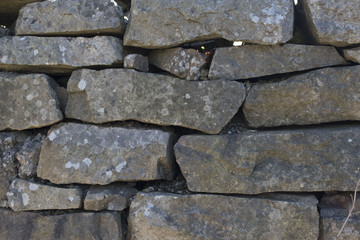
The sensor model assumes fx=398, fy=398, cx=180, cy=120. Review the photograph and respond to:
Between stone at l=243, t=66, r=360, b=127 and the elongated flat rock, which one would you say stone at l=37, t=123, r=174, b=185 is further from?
stone at l=243, t=66, r=360, b=127

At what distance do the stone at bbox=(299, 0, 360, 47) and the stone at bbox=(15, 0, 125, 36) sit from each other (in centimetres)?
129

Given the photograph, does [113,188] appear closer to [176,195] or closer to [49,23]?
[176,195]

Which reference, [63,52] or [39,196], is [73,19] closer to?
[63,52]

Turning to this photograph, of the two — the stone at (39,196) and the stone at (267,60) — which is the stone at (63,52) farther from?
the stone at (39,196)

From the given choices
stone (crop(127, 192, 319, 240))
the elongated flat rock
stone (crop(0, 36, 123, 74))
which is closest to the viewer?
stone (crop(127, 192, 319, 240))

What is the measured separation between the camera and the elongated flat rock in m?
2.58

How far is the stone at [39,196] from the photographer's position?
263cm

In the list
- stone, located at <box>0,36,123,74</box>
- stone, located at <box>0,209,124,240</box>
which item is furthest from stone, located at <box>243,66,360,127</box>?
stone, located at <box>0,209,124,240</box>

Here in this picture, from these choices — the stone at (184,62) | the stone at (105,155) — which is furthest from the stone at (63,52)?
the stone at (105,155)

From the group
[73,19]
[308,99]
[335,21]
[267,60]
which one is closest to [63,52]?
[73,19]

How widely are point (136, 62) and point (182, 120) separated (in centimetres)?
50

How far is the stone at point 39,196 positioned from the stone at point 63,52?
823 mm

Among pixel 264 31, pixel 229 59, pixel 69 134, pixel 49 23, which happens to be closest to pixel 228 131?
pixel 229 59

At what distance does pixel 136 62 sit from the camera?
8.70 ft
